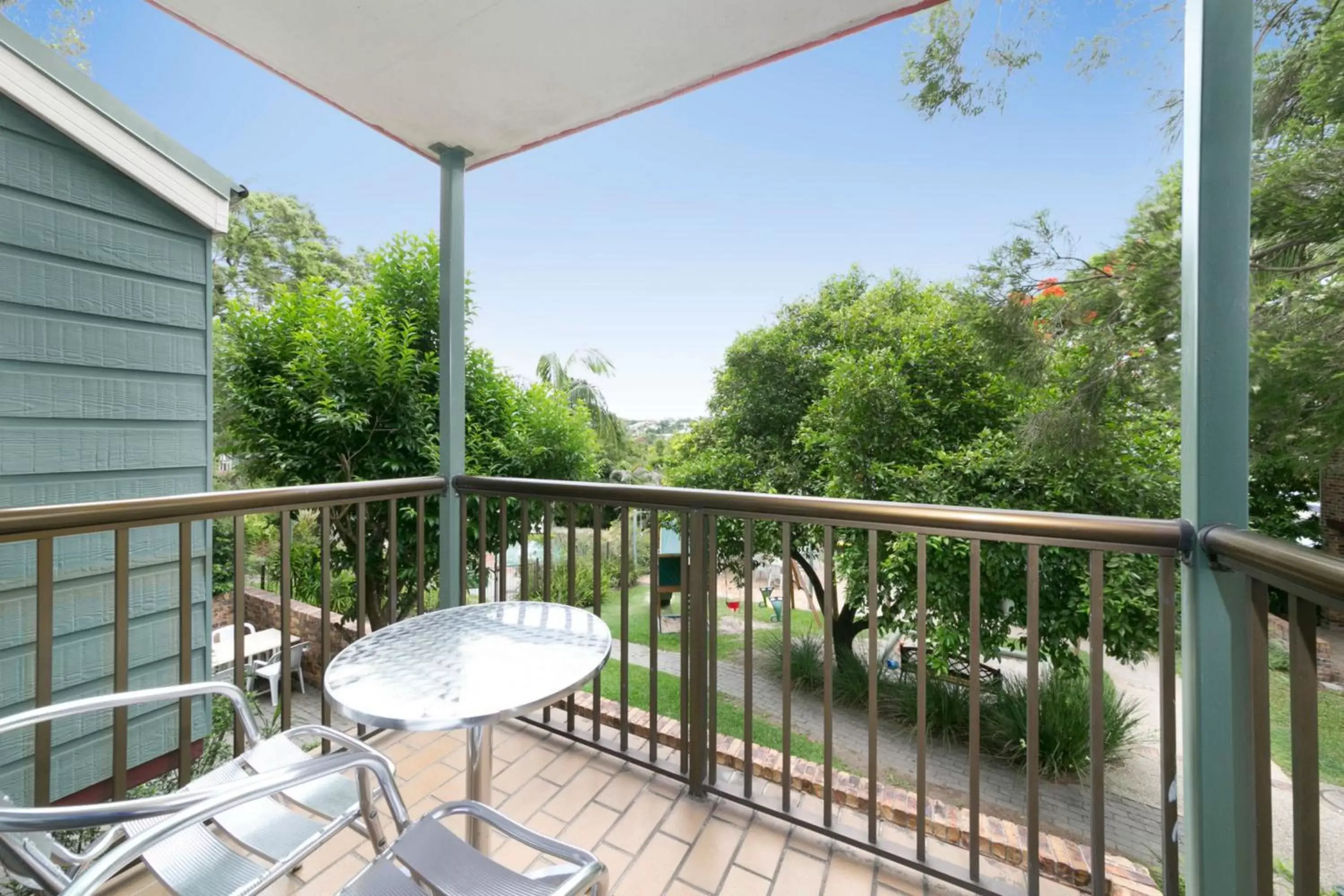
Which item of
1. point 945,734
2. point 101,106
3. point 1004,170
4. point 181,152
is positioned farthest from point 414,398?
point 1004,170

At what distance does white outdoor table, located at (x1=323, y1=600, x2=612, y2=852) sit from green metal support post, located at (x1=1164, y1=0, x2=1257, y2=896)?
1369 millimetres

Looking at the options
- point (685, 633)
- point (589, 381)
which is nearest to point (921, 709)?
point (685, 633)

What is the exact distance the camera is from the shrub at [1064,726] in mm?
5055

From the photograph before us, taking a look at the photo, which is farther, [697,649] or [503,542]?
[503,542]

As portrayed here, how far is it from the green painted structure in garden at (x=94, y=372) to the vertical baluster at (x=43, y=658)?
997 millimetres

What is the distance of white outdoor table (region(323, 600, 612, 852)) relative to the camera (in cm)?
100

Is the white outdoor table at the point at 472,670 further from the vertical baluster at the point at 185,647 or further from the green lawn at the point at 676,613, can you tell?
the green lawn at the point at 676,613

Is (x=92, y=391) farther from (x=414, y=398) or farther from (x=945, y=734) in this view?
(x=945, y=734)

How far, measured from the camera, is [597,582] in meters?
2.18

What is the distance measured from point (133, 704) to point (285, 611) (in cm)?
72

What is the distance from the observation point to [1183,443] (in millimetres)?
1300

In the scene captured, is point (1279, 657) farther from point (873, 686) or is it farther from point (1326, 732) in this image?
point (873, 686)

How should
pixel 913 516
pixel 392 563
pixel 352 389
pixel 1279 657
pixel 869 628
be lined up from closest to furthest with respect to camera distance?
1. pixel 913 516
2. pixel 869 628
3. pixel 392 563
4. pixel 1279 657
5. pixel 352 389

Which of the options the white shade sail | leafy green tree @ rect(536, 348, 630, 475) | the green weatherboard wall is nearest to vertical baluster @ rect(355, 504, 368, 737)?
the green weatherboard wall
